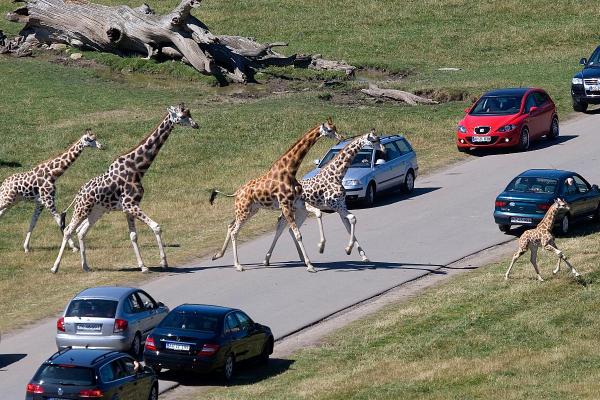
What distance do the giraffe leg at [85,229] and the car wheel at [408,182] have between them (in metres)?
10.5

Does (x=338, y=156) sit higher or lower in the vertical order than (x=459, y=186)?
higher

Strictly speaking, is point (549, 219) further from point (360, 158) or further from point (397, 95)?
point (397, 95)

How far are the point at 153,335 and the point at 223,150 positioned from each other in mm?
21589

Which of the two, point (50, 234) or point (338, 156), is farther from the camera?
point (50, 234)

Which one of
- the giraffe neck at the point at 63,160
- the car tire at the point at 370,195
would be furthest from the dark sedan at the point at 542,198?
the giraffe neck at the point at 63,160

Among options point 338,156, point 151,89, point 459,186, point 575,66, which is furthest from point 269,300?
point 575,66

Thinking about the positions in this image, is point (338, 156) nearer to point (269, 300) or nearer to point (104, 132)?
point (269, 300)

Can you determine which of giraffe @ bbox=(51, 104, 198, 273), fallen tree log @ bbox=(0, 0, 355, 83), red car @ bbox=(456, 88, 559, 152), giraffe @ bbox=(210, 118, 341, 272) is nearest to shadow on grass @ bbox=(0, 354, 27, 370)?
giraffe @ bbox=(51, 104, 198, 273)

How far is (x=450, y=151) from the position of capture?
→ 43844 mm

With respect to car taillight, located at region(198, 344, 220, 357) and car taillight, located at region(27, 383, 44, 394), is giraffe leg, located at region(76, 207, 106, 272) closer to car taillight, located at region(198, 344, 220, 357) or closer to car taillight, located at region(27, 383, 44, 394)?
car taillight, located at region(198, 344, 220, 357)

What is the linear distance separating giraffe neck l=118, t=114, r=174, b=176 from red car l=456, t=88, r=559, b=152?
13.6m

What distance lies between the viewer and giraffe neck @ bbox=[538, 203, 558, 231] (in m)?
29.1

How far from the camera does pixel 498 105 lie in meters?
43.0

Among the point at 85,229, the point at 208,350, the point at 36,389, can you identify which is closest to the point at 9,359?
the point at 208,350
